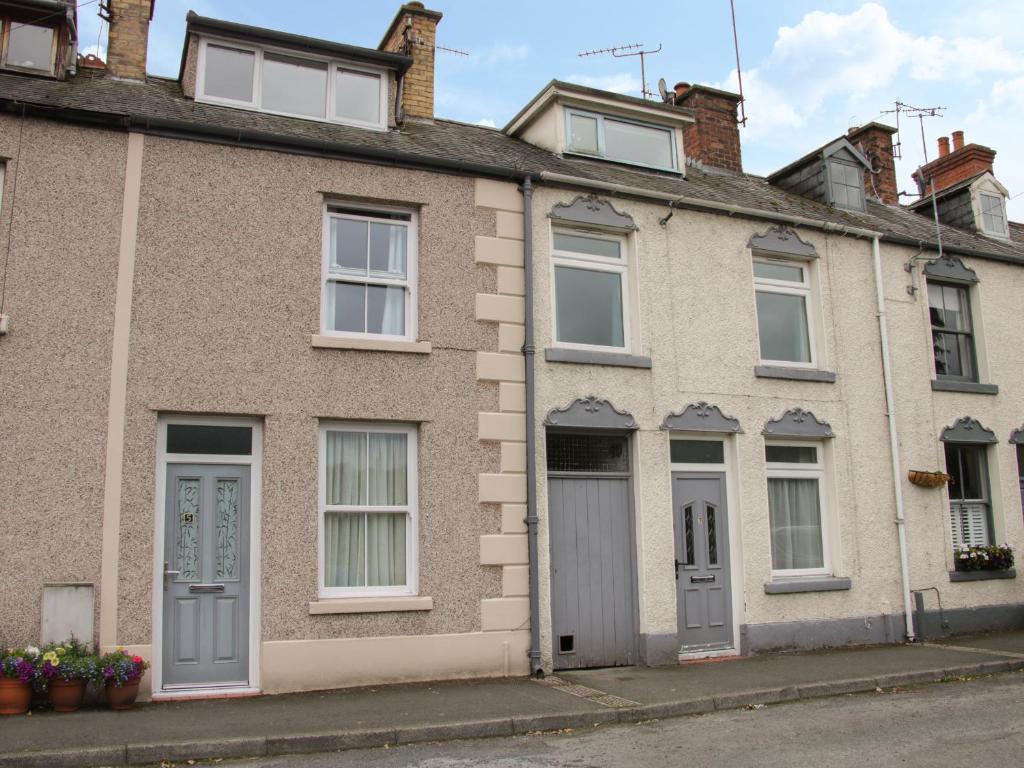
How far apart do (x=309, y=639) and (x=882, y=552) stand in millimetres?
7924

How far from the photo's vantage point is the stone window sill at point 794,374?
12664mm

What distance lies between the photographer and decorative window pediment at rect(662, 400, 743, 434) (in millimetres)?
11930

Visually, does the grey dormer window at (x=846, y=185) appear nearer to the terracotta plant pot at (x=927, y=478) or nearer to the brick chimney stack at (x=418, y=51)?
the terracotta plant pot at (x=927, y=478)

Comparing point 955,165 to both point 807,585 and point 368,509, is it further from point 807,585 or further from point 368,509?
point 368,509

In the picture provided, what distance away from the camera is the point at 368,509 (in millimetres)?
10328

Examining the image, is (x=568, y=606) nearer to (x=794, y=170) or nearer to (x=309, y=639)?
(x=309, y=639)

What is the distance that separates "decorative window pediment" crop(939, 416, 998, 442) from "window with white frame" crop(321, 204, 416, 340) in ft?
27.3

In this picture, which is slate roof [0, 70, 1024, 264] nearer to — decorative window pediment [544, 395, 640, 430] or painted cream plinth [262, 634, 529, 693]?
decorative window pediment [544, 395, 640, 430]

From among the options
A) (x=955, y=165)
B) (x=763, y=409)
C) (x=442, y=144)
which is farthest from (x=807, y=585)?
(x=955, y=165)

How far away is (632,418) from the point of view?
11664 millimetres

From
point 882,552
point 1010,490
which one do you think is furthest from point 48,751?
point 1010,490

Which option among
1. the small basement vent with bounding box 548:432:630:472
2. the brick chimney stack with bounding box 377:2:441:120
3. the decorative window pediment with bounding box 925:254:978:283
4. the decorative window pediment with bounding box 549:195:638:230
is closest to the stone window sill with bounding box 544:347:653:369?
the small basement vent with bounding box 548:432:630:472

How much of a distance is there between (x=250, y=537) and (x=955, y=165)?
15933 millimetres

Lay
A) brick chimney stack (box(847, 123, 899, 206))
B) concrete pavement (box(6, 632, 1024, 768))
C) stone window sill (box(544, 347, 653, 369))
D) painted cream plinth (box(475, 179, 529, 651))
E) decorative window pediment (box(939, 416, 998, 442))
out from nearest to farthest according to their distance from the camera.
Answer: concrete pavement (box(6, 632, 1024, 768)), painted cream plinth (box(475, 179, 529, 651)), stone window sill (box(544, 347, 653, 369)), decorative window pediment (box(939, 416, 998, 442)), brick chimney stack (box(847, 123, 899, 206))
